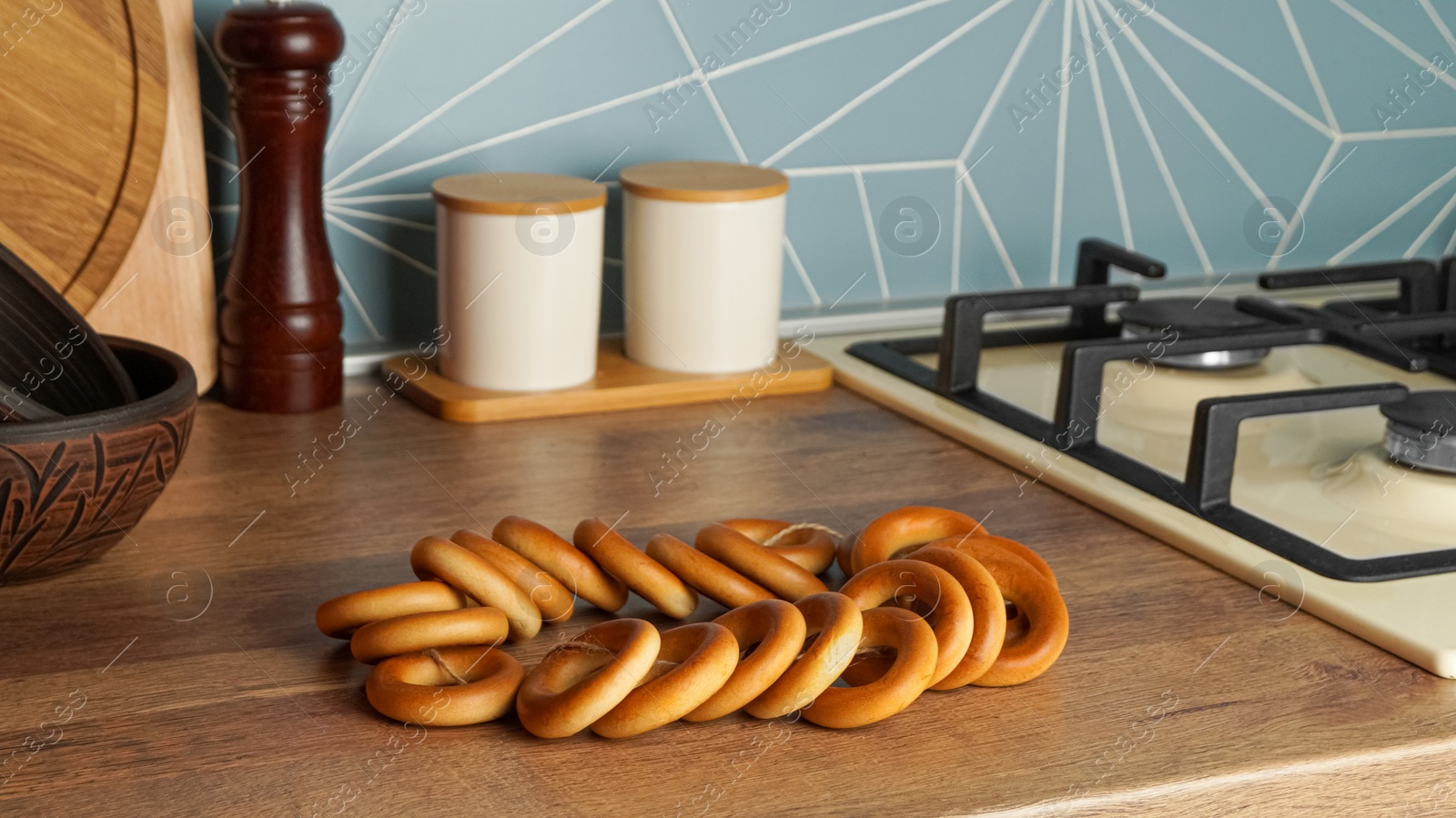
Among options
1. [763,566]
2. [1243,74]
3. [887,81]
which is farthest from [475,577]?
[1243,74]

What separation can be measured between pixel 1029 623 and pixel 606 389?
44 centimetres

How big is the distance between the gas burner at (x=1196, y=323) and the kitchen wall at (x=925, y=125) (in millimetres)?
207

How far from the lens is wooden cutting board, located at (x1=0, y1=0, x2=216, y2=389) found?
86cm

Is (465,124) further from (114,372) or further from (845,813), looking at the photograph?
(845,813)

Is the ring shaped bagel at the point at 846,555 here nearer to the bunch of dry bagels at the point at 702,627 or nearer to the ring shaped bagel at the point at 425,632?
the bunch of dry bagels at the point at 702,627

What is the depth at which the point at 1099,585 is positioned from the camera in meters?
0.69

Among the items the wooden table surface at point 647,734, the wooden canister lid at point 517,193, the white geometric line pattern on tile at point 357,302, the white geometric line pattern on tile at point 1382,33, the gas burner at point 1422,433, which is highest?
the white geometric line pattern on tile at point 1382,33

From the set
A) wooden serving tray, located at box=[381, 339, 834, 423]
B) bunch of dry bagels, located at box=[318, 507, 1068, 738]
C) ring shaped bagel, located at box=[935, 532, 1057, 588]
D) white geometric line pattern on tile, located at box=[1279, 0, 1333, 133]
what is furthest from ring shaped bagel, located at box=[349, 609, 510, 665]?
white geometric line pattern on tile, located at box=[1279, 0, 1333, 133]

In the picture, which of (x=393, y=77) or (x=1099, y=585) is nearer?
(x=1099, y=585)

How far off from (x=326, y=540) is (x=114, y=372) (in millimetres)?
139

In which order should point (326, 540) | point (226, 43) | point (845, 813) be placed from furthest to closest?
point (226, 43) < point (326, 540) < point (845, 813)

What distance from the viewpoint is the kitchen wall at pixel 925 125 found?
3.38ft

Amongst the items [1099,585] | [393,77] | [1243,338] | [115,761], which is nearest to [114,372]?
[115,761]

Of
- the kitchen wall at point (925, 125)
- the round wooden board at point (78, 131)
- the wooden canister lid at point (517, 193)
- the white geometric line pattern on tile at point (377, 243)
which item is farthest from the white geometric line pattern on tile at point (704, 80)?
the round wooden board at point (78, 131)
